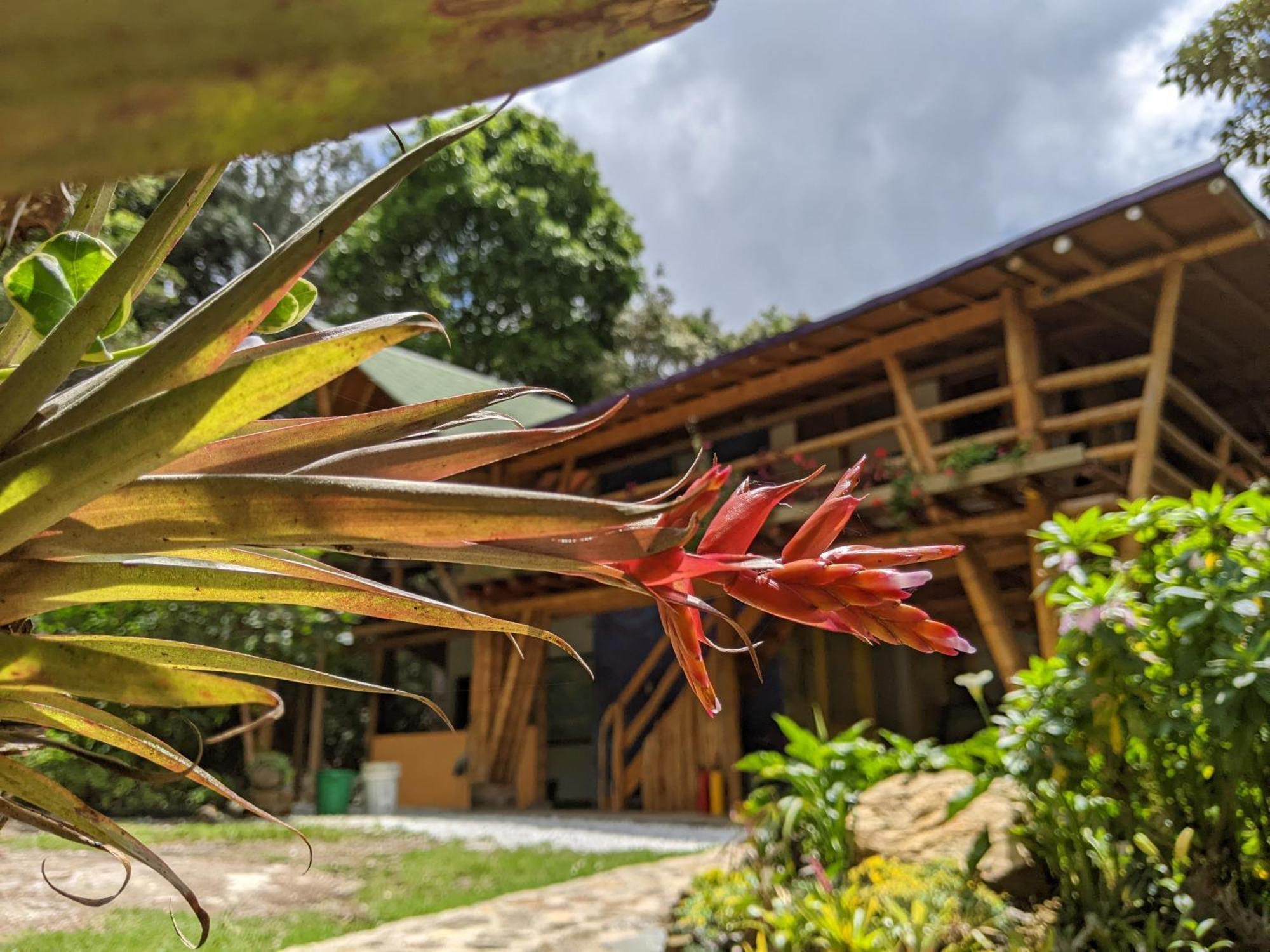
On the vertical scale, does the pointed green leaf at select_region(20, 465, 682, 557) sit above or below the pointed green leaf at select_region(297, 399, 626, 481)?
below

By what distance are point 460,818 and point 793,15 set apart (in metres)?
8.60

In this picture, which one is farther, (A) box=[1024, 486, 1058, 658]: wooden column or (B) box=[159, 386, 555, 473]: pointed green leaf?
(A) box=[1024, 486, 1058, 658]: wooden column

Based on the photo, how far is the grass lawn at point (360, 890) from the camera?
3199 millimetres

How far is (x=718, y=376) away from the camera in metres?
8.43

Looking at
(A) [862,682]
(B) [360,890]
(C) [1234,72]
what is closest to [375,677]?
(A) [862,682]

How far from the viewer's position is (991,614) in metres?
6.54

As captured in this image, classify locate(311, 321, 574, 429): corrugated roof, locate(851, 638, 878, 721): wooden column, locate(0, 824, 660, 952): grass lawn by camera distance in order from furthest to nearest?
1. locate(851, 638, 878, 721): wooden column
2. locate(311, 321, 574, 429): corrugated roof
3. locate(0, 824, 660, 952): grass lawn

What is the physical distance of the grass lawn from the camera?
126 inches

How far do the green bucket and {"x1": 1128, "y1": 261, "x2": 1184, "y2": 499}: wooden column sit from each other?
316 inches

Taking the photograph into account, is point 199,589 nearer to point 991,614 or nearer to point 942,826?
point 942,826

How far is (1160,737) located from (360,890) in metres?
3.83

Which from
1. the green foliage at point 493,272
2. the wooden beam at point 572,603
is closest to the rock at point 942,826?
the wooden beam at point 572,603

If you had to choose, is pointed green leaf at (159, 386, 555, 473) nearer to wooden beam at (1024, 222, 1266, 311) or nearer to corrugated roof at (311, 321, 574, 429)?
wooden beam at (1024, 222, 1266, 311)

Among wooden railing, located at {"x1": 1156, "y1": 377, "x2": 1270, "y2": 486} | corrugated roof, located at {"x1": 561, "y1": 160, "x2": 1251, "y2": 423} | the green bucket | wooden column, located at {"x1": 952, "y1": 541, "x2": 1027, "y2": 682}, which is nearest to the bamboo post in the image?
wooden railing, located at {"x1": 1156, "y1": 377, "x2": 1270, "y2": 486}
